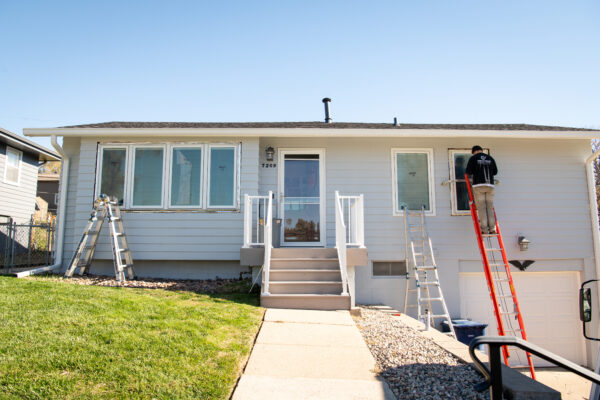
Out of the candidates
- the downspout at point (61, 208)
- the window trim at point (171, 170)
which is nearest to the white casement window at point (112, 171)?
the downspout at point (61, 208)

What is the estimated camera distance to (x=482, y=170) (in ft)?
22.5

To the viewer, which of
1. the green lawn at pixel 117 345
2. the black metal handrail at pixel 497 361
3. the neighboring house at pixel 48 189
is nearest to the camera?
the black metal handrail at pixel 497 361

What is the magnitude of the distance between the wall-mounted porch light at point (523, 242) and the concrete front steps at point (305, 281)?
3970mm

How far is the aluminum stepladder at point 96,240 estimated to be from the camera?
22.3 feet

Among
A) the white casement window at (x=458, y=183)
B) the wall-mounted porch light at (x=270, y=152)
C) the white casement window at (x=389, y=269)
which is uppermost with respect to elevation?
the wall-mounted porch light at (x=270, y=152)

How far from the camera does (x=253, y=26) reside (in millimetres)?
8250

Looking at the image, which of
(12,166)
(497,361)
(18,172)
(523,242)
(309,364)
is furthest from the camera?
(18,172)

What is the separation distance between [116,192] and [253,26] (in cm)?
446

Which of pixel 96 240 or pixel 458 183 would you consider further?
pixel 458 183

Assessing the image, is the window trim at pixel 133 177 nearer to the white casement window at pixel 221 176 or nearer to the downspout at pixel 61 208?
the white casement window at pixel 221 176

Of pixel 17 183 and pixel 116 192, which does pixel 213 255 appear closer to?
pixel 116 192

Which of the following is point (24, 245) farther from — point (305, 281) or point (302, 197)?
point (305, 281)

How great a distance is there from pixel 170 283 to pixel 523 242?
6765 mm

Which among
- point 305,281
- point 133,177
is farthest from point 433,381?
point 133,177
